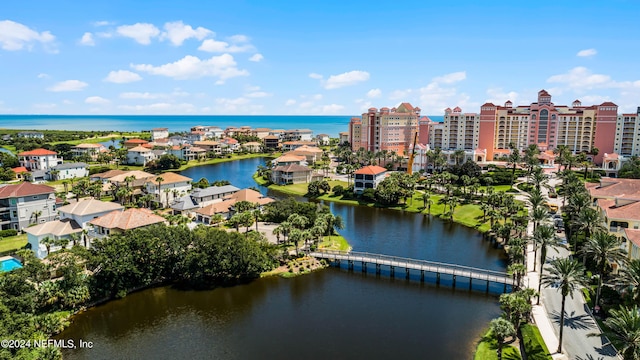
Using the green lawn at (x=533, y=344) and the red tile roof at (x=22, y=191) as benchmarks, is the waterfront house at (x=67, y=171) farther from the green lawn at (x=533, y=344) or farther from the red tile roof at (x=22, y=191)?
the green lawn at (x=533, y=344)

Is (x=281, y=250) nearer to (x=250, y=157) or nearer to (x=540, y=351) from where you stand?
(x=540, y=351)

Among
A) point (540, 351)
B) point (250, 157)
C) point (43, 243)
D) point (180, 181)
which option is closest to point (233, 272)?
point (43, 243)

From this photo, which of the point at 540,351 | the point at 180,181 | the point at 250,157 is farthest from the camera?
the point at 250,157

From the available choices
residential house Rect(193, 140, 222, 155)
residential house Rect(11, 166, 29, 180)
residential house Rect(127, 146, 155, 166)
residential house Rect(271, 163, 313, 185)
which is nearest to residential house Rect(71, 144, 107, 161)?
residential house Rect(127, 146, 155, 166)

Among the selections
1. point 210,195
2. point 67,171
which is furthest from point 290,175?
point 67,171

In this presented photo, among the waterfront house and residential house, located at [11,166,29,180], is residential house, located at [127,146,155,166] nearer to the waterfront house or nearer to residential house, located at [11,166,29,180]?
the waterfront house

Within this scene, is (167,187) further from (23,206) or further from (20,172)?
(20,172)
